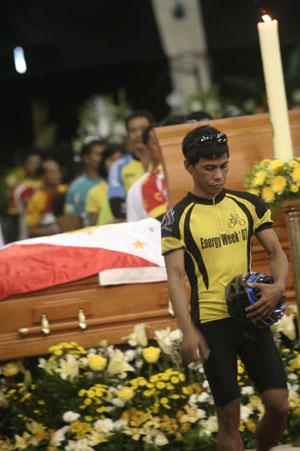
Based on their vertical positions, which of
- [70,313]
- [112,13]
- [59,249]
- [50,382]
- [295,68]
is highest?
[112,13]

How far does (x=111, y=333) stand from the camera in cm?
489

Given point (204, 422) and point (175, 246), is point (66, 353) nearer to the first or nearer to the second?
point (204, 422)

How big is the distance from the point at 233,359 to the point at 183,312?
0.35m

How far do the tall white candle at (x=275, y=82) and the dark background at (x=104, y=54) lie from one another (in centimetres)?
673

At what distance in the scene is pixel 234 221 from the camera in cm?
370

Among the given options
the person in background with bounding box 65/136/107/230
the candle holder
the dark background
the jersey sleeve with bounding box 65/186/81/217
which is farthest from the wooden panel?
the dark background

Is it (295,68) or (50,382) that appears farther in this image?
(295,68)

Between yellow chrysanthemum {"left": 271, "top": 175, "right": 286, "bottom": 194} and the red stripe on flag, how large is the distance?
0.90 meters

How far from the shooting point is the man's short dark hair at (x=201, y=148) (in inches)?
142

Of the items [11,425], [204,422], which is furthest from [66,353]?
[204,422]

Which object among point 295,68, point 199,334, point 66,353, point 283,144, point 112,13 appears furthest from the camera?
point 295,68

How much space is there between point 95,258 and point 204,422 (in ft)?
3.58

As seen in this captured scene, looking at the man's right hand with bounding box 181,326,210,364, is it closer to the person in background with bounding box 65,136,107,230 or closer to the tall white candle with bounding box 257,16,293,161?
the tall white candle with bounding box 257,16,293,161

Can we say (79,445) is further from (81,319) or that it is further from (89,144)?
(89,144)
